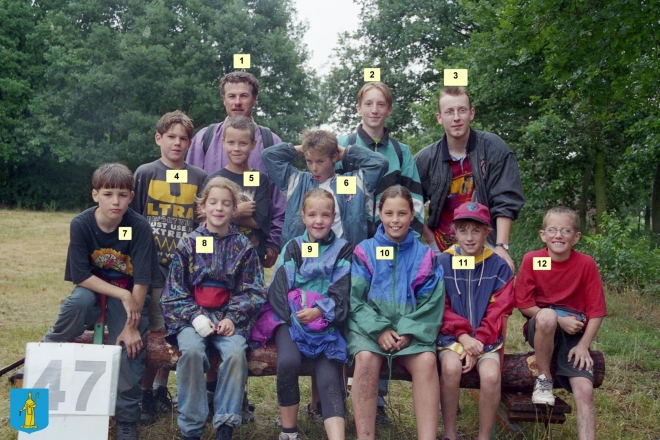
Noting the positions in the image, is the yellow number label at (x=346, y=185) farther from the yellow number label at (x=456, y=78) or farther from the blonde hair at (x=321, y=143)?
the yellow number label at (x=456, y=78)

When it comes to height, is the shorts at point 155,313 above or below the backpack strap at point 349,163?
below

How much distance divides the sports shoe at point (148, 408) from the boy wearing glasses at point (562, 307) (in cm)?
267

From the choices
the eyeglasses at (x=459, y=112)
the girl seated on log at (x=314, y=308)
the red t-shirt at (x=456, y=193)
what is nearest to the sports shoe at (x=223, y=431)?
the girl seated on log at (x=314, y=308)

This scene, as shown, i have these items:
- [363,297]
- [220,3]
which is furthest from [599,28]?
[220,3]

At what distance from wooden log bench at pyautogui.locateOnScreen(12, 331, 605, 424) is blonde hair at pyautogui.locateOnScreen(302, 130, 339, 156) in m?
1.34

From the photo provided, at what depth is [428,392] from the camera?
3846 millimetres

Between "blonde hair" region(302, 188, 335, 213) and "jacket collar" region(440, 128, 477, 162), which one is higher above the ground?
"jacket collar" region(440, 128, 477, 162)

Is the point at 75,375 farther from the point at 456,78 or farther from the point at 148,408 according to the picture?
the point at 456,78

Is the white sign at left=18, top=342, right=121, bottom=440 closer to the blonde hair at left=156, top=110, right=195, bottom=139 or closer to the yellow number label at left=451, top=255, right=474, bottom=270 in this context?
the blonde hair at left=156, top=110, right=195, bottom=139

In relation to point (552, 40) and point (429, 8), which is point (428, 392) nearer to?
point (552, 40)

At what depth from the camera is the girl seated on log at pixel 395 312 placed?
386 cm

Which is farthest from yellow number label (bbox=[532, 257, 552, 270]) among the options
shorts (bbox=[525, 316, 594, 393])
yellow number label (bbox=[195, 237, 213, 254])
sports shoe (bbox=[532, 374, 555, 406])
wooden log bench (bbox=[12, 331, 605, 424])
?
yellow number label (bbox=[195, 237, 213, 254])

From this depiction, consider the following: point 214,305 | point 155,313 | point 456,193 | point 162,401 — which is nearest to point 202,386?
point 214,305

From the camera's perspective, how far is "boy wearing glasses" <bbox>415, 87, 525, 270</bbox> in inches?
176
